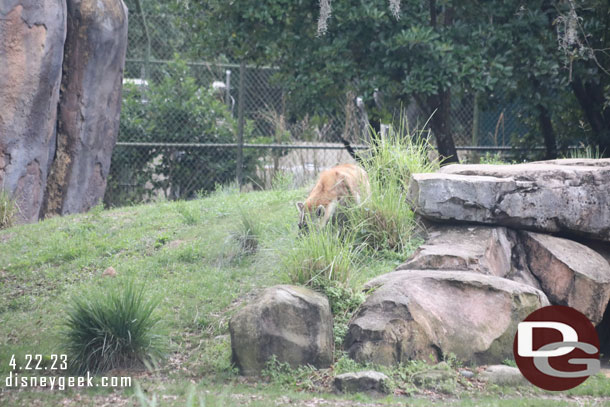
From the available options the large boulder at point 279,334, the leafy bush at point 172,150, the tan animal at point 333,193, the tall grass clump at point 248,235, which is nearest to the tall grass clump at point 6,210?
the leafy bush at point 172,150

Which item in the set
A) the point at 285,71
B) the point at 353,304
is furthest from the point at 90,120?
the point at 353,304

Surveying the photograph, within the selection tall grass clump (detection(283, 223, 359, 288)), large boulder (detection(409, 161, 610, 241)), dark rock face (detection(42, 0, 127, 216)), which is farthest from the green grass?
dark rock face (detection(42, 0, 127, 216))

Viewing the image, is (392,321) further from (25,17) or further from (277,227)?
(25,17)

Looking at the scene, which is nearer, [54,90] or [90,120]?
[54,90]

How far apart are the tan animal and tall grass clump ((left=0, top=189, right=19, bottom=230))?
451cm

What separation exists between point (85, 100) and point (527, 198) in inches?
283

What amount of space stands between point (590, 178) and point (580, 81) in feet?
12.3

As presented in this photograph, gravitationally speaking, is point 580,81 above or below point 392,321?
above

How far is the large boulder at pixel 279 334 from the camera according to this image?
527cm

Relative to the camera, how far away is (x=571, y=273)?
666 centimetres

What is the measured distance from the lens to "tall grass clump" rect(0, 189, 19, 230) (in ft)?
31.0

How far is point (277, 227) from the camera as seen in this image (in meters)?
8.04

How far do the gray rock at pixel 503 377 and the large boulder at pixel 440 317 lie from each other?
0.78 ft

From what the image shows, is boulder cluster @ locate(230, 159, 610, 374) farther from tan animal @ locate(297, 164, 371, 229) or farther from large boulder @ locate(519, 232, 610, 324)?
tan animal @ locate(297, 164, 371, 229)
